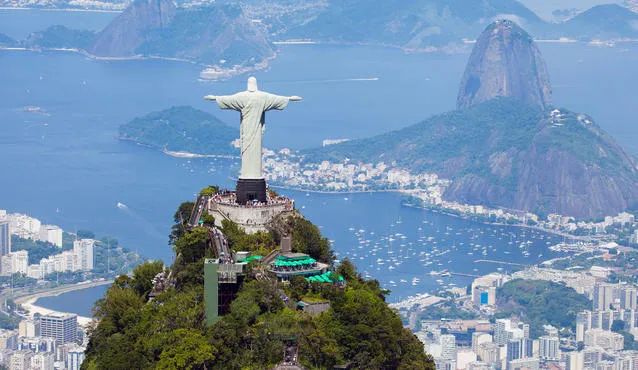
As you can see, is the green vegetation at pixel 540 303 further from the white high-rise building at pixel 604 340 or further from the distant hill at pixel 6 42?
the distant hill at pixel 6 42

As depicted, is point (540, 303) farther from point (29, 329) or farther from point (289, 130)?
point (289, 130)

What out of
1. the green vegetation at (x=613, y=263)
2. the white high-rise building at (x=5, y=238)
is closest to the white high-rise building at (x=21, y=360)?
the white high-rise building at (x=5, y=238)

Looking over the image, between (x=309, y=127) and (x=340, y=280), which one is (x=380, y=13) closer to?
(x=309, y=127)

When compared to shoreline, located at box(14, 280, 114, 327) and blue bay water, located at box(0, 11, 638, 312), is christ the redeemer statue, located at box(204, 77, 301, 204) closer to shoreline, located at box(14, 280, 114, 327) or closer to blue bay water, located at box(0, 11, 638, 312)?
blue bay water, located at box(0, 11, 638, 312)

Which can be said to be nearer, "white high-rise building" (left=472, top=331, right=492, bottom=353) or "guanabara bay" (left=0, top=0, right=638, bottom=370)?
"guanabara bay" (left=0, top=0, right=638, bottom=370)

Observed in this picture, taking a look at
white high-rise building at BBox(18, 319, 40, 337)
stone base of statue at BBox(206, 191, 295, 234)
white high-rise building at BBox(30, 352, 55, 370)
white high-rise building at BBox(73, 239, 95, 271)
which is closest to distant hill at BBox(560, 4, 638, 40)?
white high-rise building at BBox(73, 239, 95, 271)

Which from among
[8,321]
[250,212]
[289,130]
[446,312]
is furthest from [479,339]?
[289,130]
